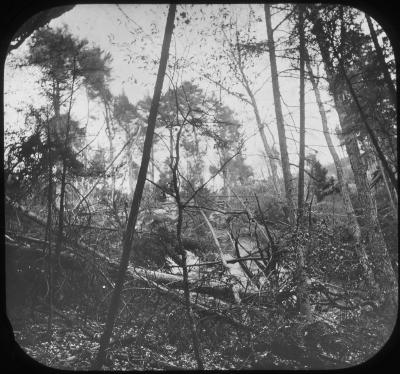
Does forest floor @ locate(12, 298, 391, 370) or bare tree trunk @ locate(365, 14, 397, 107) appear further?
forest floor @ locate(12, 298, 391, 370)

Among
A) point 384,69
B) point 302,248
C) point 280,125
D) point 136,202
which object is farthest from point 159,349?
point 384,69

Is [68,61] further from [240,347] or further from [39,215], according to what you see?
[240,347]

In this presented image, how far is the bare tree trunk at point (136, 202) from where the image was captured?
14.6ft

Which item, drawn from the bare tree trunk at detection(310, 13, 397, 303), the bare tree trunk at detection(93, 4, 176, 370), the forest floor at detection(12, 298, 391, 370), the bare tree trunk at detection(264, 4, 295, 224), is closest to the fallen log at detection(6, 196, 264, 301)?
the forest floor at detection(12, 298, 391, 370)

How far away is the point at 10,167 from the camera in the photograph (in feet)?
18.7

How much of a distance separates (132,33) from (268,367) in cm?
658

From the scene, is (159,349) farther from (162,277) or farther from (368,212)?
(368,212)

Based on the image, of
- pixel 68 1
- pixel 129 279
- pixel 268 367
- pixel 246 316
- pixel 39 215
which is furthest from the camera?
pixel 39 215

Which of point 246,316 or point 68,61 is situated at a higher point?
point 68,61

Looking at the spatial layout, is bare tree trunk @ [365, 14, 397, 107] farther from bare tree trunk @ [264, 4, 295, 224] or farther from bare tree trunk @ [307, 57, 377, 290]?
bare tree trunk @ [264, 4, 295, 224]

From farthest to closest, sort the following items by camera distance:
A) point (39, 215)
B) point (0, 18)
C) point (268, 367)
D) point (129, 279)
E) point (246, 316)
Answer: point (39, 215), point (129, 279), point (246, 316), point (268, 367), point (0, 18)

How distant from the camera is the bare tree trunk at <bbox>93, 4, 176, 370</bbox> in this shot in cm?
445

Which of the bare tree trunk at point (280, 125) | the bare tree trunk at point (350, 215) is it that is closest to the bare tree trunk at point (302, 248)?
the bare tree trunk at point (280, 125)

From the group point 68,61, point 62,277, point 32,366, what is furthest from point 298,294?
point 68,61
